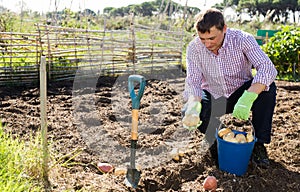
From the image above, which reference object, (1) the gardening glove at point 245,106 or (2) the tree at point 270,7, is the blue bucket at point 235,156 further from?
(2) the tree at point 270,7

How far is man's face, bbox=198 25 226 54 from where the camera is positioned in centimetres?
223

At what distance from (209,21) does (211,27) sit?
0.04m

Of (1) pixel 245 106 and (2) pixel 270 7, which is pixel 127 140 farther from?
(2) pixel 270 7

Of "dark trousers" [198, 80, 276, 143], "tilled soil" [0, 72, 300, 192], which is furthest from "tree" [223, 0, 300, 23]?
"dark trousers" [198, 80, 276, 143]

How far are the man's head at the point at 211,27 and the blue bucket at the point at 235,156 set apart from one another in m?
0.62

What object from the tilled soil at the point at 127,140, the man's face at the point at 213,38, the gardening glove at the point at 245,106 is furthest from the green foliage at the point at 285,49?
the gardening glove at the point at 245,106

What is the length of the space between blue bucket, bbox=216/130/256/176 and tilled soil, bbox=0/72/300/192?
51 mm

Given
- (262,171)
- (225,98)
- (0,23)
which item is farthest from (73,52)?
(262,171)

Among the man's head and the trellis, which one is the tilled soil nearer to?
the trellis

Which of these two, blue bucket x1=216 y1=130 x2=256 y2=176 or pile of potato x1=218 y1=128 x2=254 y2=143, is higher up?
pile of potato x1=218 y1=128 x2=254 y2=143

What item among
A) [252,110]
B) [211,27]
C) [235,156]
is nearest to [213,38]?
[211,27]

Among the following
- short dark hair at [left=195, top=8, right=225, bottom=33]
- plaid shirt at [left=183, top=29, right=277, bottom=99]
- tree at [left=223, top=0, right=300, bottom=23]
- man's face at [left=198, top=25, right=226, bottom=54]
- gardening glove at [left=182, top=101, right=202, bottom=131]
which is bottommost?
gardening glove at [left=182, top=101, right=202, bottom=131]

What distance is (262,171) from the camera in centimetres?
234

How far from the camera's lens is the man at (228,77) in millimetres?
2232
